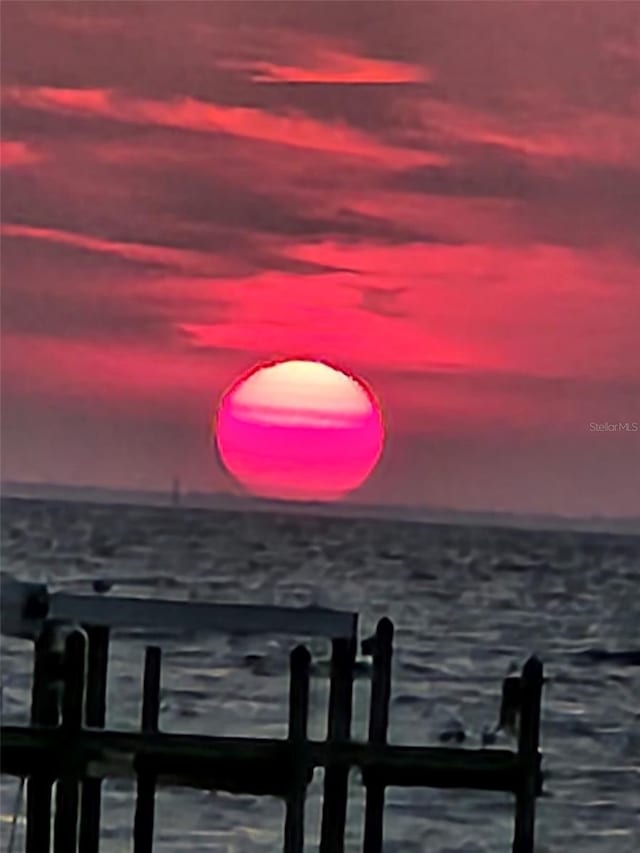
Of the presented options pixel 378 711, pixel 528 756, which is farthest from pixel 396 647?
pixel 528 756

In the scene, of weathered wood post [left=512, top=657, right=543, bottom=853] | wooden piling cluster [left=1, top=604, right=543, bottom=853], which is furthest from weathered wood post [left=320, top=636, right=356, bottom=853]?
weathered wood post [left=512, top=657, right=543, bottom=853]

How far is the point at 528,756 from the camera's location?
121 cm

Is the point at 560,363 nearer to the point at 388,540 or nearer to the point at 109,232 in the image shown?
the point at 388,540

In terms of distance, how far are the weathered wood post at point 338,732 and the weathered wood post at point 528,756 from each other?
0.17 m

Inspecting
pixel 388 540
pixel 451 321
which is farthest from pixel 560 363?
pixel 388 540

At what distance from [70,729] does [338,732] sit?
260 mm

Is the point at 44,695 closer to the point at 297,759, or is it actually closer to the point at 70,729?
the point at 70,729

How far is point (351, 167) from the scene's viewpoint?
1103mm

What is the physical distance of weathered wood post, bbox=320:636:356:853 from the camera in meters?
1.20

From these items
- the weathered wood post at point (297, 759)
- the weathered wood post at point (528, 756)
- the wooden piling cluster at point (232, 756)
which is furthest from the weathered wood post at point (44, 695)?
the weathered wood post at point (528, 756)

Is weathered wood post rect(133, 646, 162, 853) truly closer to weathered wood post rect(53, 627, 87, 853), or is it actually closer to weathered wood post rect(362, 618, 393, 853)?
weathered wood post rect(53, 627, 87, 853)

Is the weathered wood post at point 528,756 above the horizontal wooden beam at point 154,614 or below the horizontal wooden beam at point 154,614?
below

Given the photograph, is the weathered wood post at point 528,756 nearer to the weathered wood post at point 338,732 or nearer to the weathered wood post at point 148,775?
the weathered wood post at point 338,732

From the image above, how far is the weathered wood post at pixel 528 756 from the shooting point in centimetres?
117
